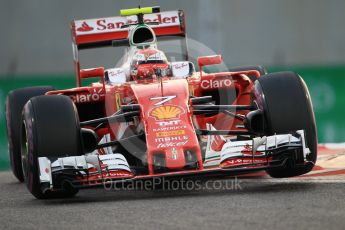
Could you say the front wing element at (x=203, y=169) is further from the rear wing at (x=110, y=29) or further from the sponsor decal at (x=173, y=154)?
the rear wing at (x=110, y=29)

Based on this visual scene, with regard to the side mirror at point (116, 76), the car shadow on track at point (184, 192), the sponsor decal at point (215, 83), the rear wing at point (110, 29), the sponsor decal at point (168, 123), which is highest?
the rear wing at point (110, 29)

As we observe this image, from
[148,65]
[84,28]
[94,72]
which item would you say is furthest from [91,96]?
[84,28]

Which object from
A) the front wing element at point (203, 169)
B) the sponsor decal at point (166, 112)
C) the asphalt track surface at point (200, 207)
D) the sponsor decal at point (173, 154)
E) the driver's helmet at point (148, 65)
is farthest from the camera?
the driver's helmet at point (148, 65)

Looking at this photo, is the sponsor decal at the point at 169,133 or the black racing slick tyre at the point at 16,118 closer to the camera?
the sponsor decal at the point at 169,133

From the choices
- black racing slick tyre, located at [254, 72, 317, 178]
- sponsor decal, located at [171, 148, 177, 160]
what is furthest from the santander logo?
sponsor decal, located at [171, 148, 177, 160]

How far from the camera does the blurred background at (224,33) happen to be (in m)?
24.0

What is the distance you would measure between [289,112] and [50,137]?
2415 mm

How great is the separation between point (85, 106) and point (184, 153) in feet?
8.75

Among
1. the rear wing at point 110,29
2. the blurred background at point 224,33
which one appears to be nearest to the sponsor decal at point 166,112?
the rear wing at point 110,29

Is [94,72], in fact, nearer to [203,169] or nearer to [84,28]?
[84,28]

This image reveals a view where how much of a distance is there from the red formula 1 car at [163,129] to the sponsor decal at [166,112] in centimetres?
1

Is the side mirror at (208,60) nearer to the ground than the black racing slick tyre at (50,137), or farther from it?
farther from it

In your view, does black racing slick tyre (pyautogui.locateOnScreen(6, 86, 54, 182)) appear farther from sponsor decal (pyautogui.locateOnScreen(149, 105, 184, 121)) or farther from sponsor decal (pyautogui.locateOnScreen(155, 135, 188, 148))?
sponsor decal (pyautogui.locateOnScreen(155, 135, 188, 148))

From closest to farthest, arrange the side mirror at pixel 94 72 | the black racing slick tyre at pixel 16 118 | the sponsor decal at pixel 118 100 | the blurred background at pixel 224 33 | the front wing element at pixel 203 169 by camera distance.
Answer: the front wing element at pixel 203 169 → the sponsor decal at pixel 118 100 → the side mirror at pixel 94 72 → the black racing slick tyre at pixel 16 118 → the blurred background at pixel 224 33
